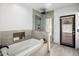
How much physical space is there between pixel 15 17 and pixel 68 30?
1243mm

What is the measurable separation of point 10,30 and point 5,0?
0.60m

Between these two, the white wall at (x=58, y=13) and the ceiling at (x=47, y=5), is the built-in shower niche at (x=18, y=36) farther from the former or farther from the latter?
the white wall at (x=58, y=13)

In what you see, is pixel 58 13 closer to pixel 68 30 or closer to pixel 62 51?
pixel 68 30

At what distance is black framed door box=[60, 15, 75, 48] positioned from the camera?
4.96 ft

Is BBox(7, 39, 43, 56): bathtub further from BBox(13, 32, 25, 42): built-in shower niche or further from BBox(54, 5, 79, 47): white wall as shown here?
BBox(54, 5, 79, 47): white wall

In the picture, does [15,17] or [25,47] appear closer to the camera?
[15,17]

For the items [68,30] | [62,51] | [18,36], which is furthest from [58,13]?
[18,36]

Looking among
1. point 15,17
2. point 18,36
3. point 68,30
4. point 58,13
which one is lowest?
point 18,36

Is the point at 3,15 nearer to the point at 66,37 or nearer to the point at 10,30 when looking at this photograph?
the point at 10,30

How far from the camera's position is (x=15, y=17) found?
4.42 feet

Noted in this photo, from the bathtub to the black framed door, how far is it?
593 millimetres

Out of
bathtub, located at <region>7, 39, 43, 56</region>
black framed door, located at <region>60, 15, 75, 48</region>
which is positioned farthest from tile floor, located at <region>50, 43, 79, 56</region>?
bathtub, located at <region>7, 39, 43, 56</region>

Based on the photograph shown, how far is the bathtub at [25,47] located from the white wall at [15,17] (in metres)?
0.36

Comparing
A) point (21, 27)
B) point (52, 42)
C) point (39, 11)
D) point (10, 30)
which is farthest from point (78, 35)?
point (10, 30)
